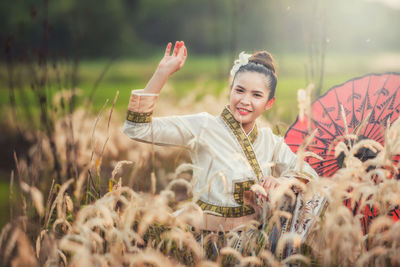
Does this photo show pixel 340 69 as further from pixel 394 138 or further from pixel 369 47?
pixel 394 138


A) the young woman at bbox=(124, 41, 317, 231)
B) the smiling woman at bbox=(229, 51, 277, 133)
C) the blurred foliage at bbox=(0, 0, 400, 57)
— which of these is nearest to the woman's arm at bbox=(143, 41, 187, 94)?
the young woman at bbox=(124, 41, 317, 231)

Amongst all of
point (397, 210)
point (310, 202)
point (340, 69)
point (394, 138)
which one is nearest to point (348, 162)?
point (394, 138)

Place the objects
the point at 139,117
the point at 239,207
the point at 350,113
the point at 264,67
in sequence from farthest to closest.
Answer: the point at 350,113 → the point at 264,67 → the point at 239,207 → the point at 139,117

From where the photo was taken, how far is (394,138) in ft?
4.57

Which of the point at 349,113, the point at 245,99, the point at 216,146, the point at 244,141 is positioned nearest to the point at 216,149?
the point at 216,146

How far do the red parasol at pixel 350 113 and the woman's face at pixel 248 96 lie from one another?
0.40 m

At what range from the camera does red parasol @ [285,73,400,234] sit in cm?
201

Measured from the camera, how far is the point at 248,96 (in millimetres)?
1873

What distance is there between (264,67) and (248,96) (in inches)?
7.2

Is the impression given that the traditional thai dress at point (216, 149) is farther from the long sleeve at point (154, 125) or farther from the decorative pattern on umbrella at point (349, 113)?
the decorative pattern on umbrella at point (349, 113)

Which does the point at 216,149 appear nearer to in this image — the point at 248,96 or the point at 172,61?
the point at 248,96

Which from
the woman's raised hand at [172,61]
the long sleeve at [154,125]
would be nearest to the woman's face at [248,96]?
the long sleeve at [154,125]

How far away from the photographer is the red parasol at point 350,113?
2010 millimetres

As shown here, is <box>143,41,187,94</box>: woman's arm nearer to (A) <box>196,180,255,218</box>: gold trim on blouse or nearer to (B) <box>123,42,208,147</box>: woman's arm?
(B) <box>123,42,208,147</box>: woman's arm
